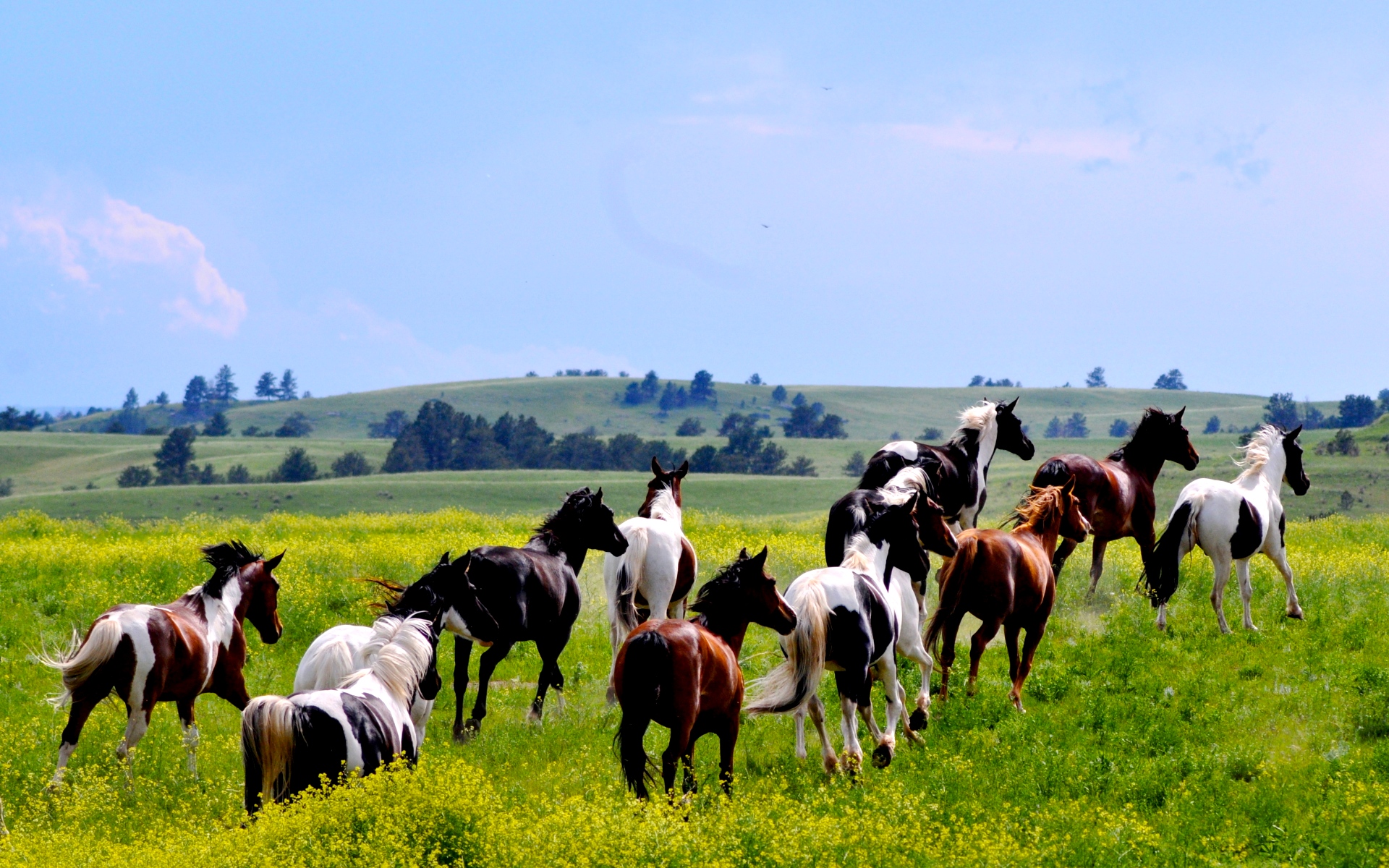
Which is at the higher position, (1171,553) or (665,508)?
(665,508)

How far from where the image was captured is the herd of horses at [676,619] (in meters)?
8.74

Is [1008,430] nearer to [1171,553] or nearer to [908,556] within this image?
[1171,553]

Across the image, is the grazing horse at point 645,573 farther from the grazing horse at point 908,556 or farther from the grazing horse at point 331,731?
the grazing horse at point 331,731

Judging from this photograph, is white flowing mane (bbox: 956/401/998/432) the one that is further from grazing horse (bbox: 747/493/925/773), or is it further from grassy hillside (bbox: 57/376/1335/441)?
grassy hillside (bbox: 57/376/1335/441)

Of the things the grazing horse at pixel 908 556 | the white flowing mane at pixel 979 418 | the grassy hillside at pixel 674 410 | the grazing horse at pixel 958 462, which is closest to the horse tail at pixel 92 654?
the grazing horse at pixel 908 556

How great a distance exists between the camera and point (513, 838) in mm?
8055

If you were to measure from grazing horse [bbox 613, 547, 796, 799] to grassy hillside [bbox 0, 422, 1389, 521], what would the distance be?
159 feet

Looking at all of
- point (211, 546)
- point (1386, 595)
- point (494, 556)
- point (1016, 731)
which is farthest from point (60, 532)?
point (1386, 595)

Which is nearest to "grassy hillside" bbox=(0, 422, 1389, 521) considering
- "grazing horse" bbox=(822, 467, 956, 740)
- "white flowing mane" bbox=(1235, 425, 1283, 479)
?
"white flowing mane" bbox=(1235, 425, 1283, 479)

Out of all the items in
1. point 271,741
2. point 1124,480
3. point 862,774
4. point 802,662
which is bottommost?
point 862,774

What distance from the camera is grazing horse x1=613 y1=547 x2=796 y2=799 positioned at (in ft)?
28.6

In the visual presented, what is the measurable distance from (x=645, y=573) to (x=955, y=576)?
3.73 metres

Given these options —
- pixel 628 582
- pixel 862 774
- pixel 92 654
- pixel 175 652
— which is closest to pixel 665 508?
pixel 628 582

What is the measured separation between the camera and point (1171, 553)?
15.6m
